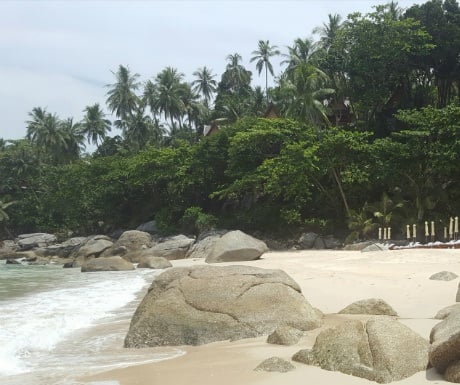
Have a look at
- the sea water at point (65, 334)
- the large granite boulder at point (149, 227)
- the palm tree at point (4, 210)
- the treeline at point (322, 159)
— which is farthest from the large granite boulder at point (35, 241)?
the sea water at point (65, 334)

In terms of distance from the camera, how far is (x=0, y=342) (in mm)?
7410

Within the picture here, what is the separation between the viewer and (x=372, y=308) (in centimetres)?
733

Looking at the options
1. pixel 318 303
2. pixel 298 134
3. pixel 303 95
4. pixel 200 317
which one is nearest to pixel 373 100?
pixel 303 95

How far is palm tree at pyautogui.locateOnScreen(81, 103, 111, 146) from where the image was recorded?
63.1 metres

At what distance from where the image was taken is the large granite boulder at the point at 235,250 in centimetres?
1956

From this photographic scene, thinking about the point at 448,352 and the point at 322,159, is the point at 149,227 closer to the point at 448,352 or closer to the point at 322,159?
the point at 322,159

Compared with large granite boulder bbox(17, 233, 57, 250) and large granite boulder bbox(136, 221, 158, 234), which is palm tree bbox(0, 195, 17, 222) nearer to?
large granite boulder bbox(17, 233, 57, 250)

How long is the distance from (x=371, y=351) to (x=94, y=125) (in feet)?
203

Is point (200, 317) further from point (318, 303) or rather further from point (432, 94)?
point (432, 94)

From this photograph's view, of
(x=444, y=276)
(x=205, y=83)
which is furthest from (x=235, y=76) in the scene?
(x=444, y=276)

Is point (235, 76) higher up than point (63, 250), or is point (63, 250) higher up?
point (235, 76)

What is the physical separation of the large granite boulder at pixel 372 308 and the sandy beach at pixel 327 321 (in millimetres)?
239

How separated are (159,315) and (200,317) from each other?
2.05ft

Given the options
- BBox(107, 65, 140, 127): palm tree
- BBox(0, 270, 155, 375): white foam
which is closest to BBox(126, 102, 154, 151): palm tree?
BBox(107, 65, 140, 127): palm tree
